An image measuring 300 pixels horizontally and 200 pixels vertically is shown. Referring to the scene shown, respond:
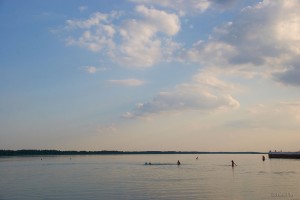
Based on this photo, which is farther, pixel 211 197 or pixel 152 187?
pixel 152 187

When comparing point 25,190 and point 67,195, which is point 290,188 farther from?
point 25,190

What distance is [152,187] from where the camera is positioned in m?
51.5

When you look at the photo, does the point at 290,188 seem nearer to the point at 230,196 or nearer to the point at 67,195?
the point at 230,196

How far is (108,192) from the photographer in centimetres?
4706

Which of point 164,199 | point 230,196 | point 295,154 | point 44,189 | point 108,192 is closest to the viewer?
point 164,199

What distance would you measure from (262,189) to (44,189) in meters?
27.0

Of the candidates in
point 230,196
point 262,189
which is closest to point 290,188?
point 262,189

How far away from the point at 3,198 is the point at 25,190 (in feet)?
25.5

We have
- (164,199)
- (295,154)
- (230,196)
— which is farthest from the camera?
(295,154)

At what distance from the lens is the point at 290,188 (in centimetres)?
4959

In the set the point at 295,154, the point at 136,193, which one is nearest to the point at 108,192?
the point at 136,193

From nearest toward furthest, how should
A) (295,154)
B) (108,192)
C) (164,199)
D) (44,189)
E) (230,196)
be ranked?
(164,199)
(230,196)
(108,192)
(44,189)
(295,154)

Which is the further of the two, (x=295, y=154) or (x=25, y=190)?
(x=295, y=154)

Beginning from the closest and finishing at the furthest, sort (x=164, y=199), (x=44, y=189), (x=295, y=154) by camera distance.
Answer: (x=164, y=199) → (x=44, y=189) → (x=295, y=154)
